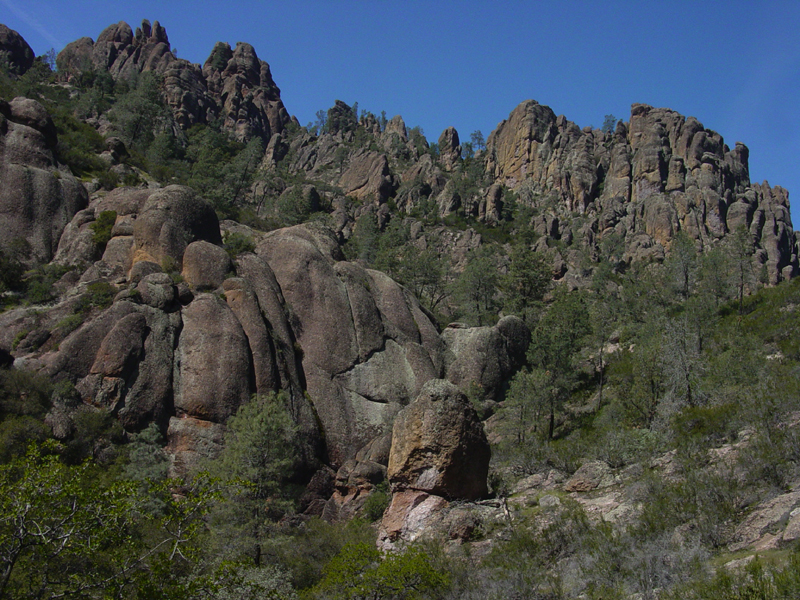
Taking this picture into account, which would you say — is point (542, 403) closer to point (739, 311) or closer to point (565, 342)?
point (565, 342)

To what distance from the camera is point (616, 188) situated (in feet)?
375

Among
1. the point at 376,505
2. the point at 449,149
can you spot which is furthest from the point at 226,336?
the point at 449,149

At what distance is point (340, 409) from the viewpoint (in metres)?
32.0

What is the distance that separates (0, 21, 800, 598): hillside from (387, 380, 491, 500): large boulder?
3.2 inches

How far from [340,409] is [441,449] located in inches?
573

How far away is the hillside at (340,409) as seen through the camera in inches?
427

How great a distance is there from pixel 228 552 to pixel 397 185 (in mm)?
104397

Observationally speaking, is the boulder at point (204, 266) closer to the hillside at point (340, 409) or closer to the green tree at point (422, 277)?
the hillside at point (340, 409)

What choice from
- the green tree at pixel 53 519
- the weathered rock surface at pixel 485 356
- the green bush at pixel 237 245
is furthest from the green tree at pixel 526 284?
the green tree at pixel 53 519

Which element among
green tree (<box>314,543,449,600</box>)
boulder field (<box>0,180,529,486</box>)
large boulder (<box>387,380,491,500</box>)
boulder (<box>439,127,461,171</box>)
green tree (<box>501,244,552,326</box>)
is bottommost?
green tree (<box>314,543,449,600</box>)

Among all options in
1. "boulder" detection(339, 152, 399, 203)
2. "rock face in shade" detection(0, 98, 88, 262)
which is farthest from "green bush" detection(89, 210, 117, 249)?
"boulder" detection(339, 152, 399, 203)

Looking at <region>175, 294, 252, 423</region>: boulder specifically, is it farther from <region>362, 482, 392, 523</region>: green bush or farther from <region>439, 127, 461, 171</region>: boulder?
<region>439, 127, 461, 171</region>: boulder

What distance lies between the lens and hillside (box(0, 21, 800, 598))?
427 inches

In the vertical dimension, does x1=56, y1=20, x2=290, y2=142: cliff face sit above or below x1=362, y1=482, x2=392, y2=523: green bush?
above
